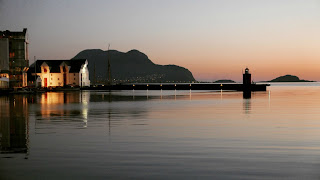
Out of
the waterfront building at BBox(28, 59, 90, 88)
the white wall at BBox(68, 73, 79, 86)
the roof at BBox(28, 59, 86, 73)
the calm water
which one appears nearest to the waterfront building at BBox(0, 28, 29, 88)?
the waterfront building at BBox(28, 59, 90, 88)

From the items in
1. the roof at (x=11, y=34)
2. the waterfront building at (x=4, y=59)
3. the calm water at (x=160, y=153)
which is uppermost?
the roof at (x=11, y=34)

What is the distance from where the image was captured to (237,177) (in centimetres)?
1239

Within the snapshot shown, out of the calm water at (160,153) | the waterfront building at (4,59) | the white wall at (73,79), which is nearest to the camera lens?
the calm water at (160,153)

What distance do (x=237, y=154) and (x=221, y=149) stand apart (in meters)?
1.46

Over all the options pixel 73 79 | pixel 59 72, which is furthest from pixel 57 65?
pixel 73 79

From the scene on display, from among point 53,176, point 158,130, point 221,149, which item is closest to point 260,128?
point 158,130

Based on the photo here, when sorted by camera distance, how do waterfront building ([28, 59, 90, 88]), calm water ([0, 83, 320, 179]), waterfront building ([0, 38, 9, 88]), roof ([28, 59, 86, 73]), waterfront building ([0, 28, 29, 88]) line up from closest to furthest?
calm water ([0, 83, 320, 179]), waterfront building ([0, 38, 9, 88]), waterfront building ([0, 28, 29, 88]), waterfront building ([28, 59, 90, 88]), roof ([28, 59, 86, 73])

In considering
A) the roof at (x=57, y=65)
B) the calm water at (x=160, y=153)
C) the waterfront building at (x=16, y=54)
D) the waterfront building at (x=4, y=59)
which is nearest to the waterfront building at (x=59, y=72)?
the roof at (x=57, y=65)

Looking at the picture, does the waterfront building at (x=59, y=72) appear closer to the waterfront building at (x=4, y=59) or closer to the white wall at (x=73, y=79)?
the white wall at (x=73, y=79)

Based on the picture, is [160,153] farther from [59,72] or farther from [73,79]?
[59,72]

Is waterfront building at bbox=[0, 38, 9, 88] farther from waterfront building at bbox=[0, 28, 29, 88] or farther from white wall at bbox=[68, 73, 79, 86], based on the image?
white wall at bbox=[68, 73, 79, 86]

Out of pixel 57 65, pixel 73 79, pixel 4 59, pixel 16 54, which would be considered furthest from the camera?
pixel 57 65

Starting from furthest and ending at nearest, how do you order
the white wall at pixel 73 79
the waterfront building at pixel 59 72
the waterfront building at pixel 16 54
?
the white wall at pixel 73 79 < the waterfront building at pixel 59 72 < the waterfront building at pixel 16 54

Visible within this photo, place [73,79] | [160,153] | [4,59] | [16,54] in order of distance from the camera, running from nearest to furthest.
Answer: [160,153], [4,59], [16,54], [73,79]
